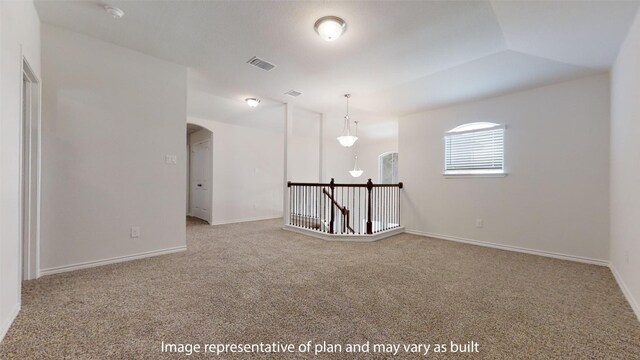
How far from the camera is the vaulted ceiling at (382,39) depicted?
87.3 inches

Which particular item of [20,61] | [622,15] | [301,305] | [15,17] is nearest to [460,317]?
[301,305]

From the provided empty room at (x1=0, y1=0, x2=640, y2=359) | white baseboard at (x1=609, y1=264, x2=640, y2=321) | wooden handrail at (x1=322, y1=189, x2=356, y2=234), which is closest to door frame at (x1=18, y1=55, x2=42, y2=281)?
empty room at (x1=0, y1=0, x2=640, y2=359)

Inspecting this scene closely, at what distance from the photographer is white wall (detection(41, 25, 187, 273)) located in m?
2.64

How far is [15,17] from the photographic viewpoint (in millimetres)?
1872

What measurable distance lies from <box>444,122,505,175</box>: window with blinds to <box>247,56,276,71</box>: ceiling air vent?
10.9 ft

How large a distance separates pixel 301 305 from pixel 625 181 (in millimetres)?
3279

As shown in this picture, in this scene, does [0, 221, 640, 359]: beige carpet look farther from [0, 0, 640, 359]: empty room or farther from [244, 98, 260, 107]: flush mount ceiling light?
[244, 98, 260, 107]: flush mount ceiling light

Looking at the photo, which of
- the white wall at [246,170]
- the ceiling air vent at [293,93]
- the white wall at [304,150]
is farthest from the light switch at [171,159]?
the white wall at [304,150]

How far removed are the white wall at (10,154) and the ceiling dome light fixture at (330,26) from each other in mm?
2234

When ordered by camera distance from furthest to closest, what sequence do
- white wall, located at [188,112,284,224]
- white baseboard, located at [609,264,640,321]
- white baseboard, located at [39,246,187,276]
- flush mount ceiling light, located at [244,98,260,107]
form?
white wall, located at [188,112,284,224] → flush mount ceiling light, located at [244,98,260,107] → white baseboard, located at [39,246,187,276] → white baseboard, located at [609,264,640,321]

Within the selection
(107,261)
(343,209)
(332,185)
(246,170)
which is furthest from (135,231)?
(343,209)

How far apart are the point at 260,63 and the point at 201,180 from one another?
3984 mm

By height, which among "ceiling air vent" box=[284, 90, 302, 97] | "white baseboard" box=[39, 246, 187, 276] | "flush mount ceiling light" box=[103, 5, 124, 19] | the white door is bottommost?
"white baseboard" box=[39, 246, 187, 276]

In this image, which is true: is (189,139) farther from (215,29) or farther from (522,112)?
(522,112)
